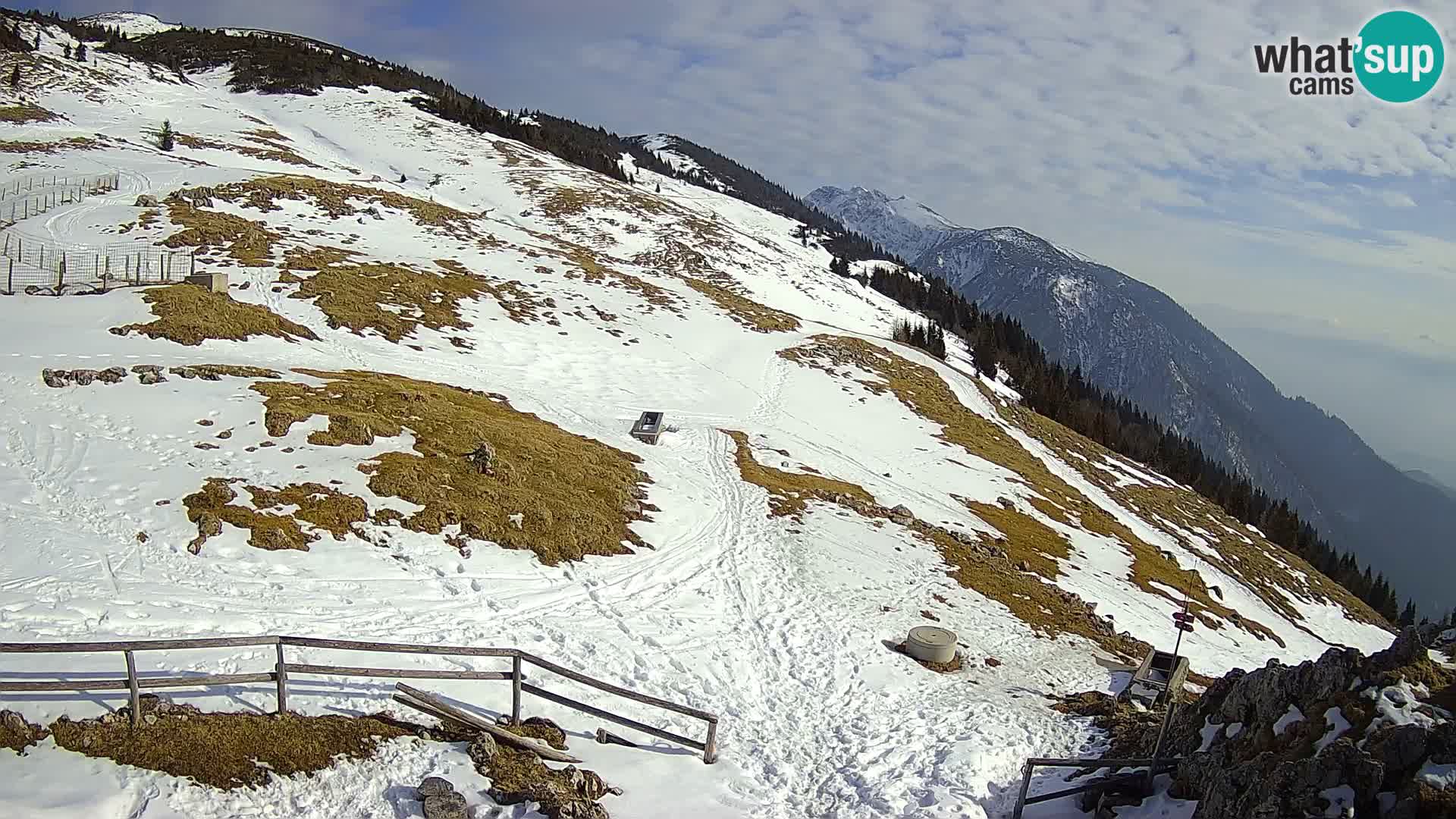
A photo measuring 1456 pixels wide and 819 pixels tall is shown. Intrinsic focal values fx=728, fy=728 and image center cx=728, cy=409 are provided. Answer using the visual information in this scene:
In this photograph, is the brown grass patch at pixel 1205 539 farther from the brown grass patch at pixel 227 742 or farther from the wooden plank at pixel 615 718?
the brown grass patch at pixel 227 742

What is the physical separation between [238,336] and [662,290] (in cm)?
3959

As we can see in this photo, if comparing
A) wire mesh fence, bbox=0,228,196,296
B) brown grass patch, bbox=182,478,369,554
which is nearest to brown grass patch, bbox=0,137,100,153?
A: wire mesh fence, bbox=0,228,196,296

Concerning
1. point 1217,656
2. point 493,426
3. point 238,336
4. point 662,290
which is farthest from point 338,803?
point 662,290

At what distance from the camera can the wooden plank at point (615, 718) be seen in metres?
12.5

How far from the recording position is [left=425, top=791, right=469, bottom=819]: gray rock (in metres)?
10.3

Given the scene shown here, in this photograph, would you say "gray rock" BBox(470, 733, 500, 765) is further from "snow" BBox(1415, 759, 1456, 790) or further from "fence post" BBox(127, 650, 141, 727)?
"snow" BBox(1415, 759, 1456, 790)

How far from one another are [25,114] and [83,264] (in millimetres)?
57876

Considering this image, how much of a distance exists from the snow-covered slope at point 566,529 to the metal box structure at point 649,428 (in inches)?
36.6

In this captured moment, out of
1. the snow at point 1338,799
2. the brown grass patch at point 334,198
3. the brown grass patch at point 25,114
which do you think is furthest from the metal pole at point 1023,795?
the brown grass patch at point 25,114

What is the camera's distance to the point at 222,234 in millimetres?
46875

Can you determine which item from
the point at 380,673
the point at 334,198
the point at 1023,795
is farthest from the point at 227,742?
the point at 334,198

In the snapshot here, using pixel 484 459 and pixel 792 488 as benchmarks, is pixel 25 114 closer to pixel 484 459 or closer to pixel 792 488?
pixel 484 459

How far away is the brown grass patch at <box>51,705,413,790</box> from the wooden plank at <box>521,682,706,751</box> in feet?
7.38

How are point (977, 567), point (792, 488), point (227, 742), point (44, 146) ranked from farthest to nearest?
point (44, 146) → point (792, 488) → point (977, 567) → point (227, 742)
